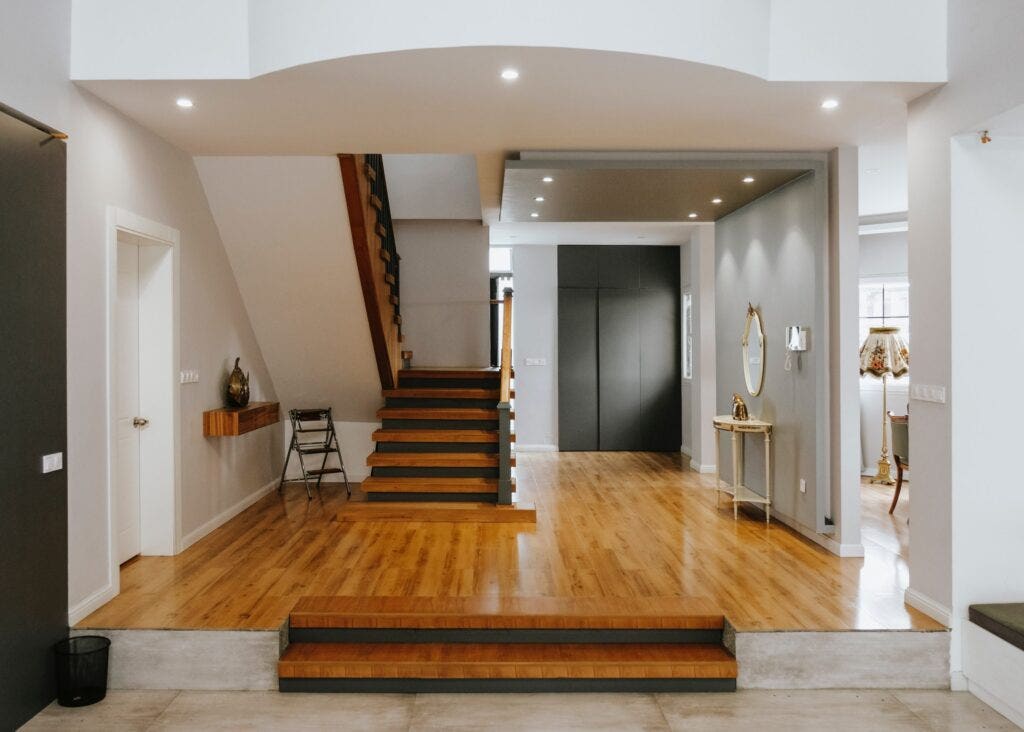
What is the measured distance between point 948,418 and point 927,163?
4.16ft

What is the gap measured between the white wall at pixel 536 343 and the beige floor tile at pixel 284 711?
659 centimetres

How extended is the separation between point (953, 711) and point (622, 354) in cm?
673

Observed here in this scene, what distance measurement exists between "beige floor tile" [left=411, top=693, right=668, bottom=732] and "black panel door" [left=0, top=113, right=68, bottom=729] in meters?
1.66

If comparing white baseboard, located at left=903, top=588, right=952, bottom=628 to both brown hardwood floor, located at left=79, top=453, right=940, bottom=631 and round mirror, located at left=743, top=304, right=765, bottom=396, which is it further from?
round mirror, located at left=743, top=304, right=765, bottom=396

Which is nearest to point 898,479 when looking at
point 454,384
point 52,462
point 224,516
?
point 454,384

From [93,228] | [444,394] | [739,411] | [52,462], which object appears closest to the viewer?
[52,462]

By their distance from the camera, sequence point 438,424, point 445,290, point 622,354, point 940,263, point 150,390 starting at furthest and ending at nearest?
point 622,354, point 445,290, point 438,424, point 150,390, point 940,263

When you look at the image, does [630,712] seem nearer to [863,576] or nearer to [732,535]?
[863,576]

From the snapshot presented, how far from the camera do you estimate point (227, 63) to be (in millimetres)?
3574

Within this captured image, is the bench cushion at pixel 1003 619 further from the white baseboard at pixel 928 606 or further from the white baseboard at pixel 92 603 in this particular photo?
the white baseboard at pixel 92 603

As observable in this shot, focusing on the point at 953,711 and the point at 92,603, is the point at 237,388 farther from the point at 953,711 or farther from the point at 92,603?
the point at 953,711

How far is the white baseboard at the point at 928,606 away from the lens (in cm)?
354

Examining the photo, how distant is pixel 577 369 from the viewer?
9.76 metres

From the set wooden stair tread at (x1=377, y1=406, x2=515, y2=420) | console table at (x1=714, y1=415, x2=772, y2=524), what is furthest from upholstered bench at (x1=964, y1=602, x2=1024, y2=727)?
wooden stair tread at (x1=377, y1=406, x2=515, y2=420)
